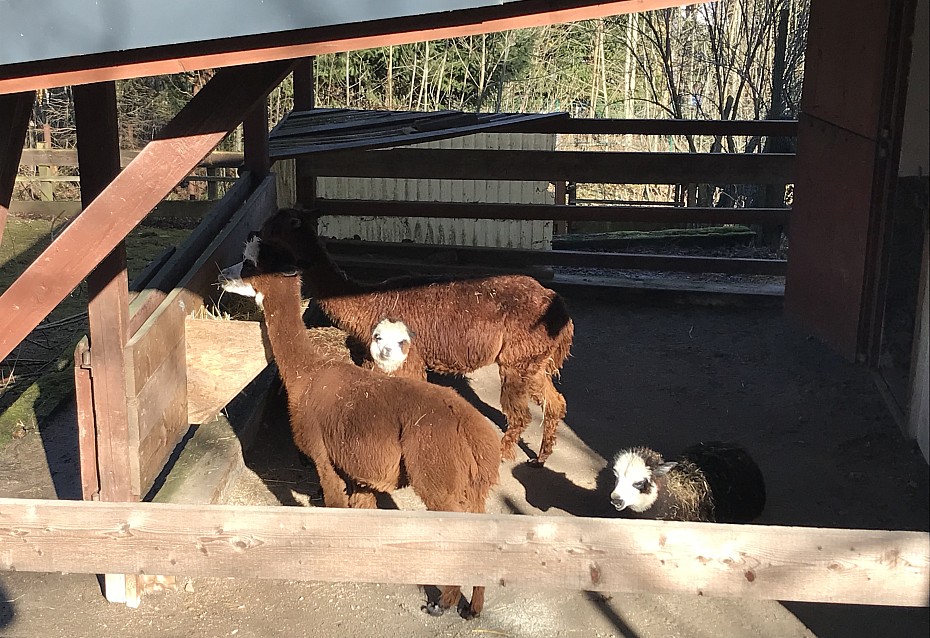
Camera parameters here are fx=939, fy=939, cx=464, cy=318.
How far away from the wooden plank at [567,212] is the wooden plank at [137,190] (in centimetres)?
579

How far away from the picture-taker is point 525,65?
1877cm

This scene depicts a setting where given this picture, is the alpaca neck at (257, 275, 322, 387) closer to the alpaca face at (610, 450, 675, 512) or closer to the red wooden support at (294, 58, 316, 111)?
the alpaca face at (610, 450, 675, 512)

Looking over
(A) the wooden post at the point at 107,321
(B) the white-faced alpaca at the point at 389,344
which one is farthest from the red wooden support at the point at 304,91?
(A) the wooden post at the point at 107,321

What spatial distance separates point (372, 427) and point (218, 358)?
1.50 m

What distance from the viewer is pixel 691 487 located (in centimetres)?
518

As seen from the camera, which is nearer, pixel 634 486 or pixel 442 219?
pixel 634 486

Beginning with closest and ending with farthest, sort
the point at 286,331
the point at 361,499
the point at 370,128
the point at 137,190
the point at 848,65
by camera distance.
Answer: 1. the point at 137,190
2. the point at 361,499
3. the point at 286,331
4. the point at 848,65
5. the point at 370,128

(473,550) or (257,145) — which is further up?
(257,145)

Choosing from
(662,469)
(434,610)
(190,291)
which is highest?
(190,291)

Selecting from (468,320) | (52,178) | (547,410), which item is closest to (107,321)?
(468,320)

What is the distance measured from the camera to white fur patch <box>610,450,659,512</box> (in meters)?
4.98

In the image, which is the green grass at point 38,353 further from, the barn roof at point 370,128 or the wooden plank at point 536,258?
the barn roof at point 370,128

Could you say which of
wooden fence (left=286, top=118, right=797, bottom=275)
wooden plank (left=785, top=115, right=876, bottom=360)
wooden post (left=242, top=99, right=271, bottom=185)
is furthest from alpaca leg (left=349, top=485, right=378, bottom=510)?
wooden fence (left=286, top=118, right=797, bottom=275)

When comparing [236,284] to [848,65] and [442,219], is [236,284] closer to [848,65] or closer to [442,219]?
[848,65]
